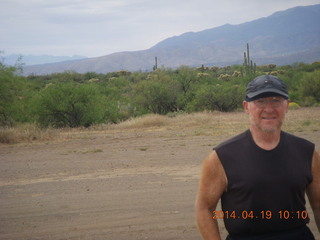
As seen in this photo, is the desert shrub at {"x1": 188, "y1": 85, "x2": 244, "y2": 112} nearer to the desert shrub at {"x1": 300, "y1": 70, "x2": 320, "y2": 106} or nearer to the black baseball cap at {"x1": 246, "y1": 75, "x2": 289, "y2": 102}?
the desert shrub at {"x1": 300, "y1": 70, "x2": 320, "y2": 106}

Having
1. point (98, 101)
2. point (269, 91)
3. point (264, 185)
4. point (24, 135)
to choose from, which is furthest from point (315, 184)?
point (98, 101)

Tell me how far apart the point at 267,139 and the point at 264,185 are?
366 mm

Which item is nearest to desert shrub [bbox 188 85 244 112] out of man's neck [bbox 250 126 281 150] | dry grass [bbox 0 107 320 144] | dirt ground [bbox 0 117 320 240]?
dry grass [bbox 0 107 320 144]

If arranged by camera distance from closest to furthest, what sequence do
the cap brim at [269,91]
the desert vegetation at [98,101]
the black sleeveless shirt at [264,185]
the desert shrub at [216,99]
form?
the black sleeveless shirt at [264,185]
the cap brim at [269,91]
the desert vegetation at [98,101]
the desert shrub at [216,99]

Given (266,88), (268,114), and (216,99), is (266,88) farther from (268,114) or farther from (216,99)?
(216,99)

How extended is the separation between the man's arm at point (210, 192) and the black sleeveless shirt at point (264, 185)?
57 millimetres

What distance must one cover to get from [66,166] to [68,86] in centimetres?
1239

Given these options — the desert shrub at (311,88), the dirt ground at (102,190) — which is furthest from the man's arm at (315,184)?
the desert shrub at (311,88)

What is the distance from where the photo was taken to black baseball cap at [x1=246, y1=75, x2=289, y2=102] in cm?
306

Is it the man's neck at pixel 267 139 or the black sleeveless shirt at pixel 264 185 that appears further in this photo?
the man's neck at pixel 267 139

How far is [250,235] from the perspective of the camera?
3066 mm

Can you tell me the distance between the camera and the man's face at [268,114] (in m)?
3.08

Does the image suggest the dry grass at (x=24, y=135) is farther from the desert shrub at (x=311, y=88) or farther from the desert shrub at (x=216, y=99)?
the desert shrub at (x=311, y=88)

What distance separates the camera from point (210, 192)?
3121 mm
